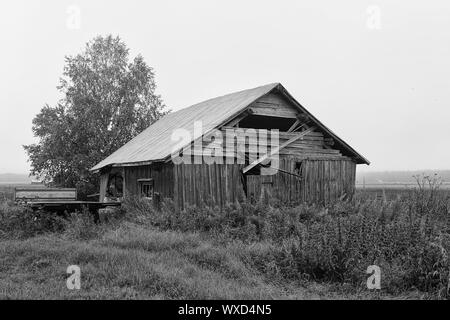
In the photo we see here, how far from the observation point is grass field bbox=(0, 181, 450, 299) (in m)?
6.63

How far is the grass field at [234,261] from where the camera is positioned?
6627mm

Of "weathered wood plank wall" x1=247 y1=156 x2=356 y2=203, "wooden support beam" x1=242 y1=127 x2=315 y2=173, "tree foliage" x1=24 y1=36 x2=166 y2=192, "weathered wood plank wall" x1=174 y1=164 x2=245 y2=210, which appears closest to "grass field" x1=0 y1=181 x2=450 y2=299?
"weathered wood plank wall" x1=174 y1=164 x2=245 y2=210

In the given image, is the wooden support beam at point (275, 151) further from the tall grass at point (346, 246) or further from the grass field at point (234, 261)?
the grass field at point (234, 261)

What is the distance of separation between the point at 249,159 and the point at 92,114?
18.3 meters

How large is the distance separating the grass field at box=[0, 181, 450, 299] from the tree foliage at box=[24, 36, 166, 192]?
18.9 metres

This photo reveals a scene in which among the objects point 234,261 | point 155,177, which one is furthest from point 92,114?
point 234,261

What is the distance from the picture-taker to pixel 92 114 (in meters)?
30.2

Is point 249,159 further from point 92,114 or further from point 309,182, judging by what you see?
point 92,114

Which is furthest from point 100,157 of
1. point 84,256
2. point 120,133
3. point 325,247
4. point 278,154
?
point 325,247

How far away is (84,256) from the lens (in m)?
8.41

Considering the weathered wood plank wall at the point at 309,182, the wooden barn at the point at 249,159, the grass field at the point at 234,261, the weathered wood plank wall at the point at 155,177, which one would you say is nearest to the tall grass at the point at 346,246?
the grass field at the point at 234,261

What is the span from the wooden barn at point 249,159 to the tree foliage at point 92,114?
42.3 feet

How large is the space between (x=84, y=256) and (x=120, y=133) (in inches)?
932

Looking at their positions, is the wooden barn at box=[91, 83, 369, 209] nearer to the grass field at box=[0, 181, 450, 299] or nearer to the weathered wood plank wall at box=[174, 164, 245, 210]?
the weathered wood plank wall at box=[174, 164, 245, 210]
